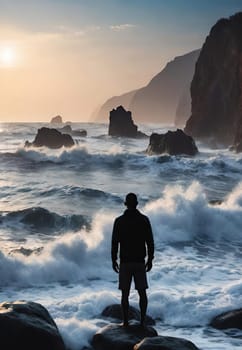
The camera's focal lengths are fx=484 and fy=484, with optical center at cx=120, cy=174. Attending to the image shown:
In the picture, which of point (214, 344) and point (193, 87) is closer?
point (214, 344)

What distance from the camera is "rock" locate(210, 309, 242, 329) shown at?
8488 millimetres

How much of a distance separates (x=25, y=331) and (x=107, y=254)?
24.5 ft

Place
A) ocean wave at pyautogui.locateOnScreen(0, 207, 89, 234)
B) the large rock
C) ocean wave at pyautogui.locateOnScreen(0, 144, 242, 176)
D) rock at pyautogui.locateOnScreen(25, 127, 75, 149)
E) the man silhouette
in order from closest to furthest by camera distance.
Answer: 1. the man silhouette
2. ocean wave at pyautogui.locateOnScreen(0, 207, 89, 234)
3. ocean wave at pyautogui.locateOnScreen(0, 144, 242, 176)
4. rock at pyautogui.locateOnScreen(25, 127, 75, 149)
5. the large rock

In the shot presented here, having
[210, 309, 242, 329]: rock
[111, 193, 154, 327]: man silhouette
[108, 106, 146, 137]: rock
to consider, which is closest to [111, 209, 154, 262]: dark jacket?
[111, 193, 154, 327]: man silhouette

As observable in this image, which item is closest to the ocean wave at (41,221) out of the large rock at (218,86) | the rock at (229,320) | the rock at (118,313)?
the rock at (118,313)

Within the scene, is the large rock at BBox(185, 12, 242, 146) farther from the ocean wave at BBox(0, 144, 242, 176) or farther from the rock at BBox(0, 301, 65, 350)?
the rock at BBox(0, 301, 65, 350)

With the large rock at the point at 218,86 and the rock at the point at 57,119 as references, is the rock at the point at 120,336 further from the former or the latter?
→ the rock at the point at 57,119

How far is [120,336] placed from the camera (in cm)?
664

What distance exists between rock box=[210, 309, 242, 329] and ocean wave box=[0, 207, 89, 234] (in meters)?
8.49

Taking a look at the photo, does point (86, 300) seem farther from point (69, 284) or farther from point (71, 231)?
point (71, 231)

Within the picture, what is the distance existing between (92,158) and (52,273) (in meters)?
31.9

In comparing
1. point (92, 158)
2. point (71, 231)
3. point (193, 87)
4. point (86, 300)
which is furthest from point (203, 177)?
point (193, 87)

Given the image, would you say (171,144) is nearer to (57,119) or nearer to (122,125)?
(122,125)

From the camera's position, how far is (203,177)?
109ft
